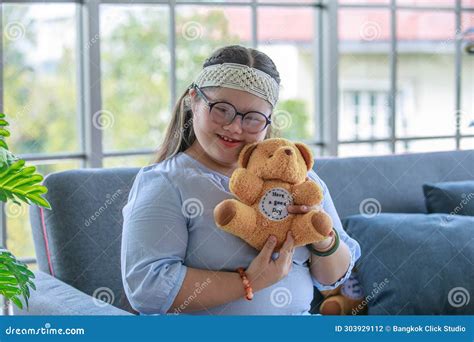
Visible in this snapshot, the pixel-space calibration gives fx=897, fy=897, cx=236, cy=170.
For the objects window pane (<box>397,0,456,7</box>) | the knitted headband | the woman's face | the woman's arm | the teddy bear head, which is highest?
window pane (<box>397,0,456,7</box>)

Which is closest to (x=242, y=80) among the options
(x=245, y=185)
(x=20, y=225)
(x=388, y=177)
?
(x=245, y=185)

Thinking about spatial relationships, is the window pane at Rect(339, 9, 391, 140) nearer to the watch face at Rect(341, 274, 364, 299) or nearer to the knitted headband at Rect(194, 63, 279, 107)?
the watch face at Rect(341, 274, 364, 299)

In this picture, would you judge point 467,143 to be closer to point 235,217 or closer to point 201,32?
point 201,32

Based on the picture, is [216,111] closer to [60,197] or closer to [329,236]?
[329,236]

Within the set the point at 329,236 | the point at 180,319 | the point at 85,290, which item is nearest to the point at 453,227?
the point at 329,236

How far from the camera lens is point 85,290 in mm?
1961

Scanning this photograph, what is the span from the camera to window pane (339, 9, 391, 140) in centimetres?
321

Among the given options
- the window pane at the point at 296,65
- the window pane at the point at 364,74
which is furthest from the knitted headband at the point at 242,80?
the window pane at the point at 364,74

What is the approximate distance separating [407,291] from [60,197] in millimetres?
822

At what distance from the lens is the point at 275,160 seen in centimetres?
147

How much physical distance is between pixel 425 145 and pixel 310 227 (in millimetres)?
2041

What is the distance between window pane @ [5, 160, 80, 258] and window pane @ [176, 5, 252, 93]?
0.45 m

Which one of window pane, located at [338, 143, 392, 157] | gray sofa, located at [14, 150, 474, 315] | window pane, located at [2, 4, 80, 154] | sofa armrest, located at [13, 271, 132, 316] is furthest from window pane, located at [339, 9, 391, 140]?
sofa armrest, located at [13, 271, 132, 316]

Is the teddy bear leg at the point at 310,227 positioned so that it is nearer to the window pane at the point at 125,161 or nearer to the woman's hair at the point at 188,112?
the woman's hair at the point at 188,112
